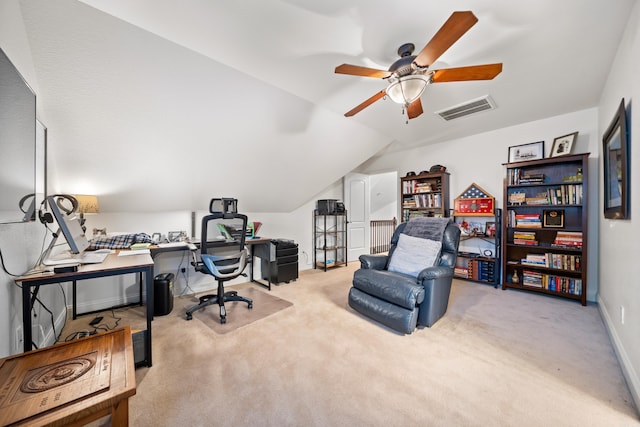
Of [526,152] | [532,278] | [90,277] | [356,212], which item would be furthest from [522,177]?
[90,277]

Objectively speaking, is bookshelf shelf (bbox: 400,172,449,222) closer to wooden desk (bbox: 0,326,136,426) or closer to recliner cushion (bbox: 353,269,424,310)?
recliner cushion (bbox: 353,269,424,310)

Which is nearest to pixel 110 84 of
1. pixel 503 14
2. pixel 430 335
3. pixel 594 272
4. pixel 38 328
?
pixel 38 328

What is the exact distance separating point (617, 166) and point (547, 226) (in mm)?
1522

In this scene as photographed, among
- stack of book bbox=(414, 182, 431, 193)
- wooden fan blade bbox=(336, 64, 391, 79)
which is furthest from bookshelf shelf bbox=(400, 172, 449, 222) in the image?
wooden fan blade bbox=(336, 64, 391, 79)

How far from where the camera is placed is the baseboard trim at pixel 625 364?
140 cm

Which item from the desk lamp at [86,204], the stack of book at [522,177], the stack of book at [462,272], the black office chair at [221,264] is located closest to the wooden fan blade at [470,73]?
the black office chair at [221,264]

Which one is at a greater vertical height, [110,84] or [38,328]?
[110,84]

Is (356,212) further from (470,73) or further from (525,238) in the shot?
(470,73)

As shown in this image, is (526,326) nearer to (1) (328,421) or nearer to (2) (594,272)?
(2) (594,272)

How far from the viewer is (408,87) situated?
1.83 m

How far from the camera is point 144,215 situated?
3.07 m

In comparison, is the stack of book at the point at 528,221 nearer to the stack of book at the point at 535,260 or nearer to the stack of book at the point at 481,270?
the stack of book at the point at 535,260

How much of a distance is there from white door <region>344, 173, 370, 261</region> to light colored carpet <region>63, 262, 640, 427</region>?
2821mm

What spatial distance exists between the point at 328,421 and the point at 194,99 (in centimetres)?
268
